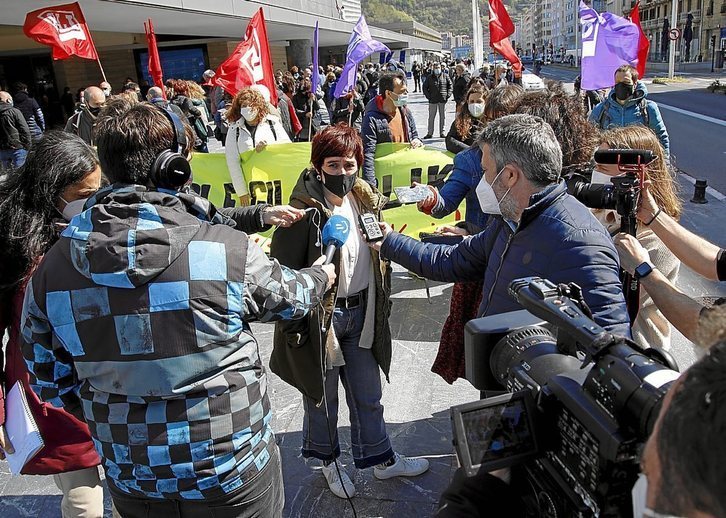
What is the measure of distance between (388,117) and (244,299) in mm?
5336

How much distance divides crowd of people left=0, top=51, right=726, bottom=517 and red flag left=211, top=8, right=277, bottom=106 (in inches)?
190

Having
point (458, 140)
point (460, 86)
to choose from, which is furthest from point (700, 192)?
point (460, 86)

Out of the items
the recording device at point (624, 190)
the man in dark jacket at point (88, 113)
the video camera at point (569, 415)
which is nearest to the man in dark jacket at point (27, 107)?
the man in dark jacket at point (88, 113)

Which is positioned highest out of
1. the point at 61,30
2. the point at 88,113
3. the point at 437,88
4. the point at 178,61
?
the point at 178,61

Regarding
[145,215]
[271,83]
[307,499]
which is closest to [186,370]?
[145,215]

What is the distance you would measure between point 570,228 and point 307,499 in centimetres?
195

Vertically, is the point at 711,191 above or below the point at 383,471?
above

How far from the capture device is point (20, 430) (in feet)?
7.18

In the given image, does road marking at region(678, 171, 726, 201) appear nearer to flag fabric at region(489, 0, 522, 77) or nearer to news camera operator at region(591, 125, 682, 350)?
flag fabric at region(489, 0, 522, 77)

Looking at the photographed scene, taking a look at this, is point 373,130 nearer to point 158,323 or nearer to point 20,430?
point 20,430

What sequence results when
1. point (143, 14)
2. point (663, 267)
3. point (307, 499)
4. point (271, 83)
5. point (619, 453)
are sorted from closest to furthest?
point (619, 453) < point (663, 267) < point (307, 499) < point (271, 83) < point (143, 14)

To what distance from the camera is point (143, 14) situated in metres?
14.1

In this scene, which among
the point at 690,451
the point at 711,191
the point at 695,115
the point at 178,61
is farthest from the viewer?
the point at 178,61

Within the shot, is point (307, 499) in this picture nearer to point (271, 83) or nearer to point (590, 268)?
point (590, 268)
